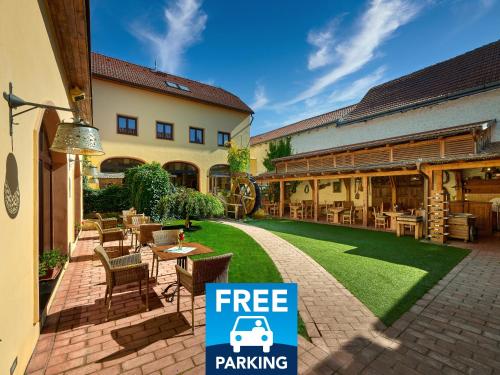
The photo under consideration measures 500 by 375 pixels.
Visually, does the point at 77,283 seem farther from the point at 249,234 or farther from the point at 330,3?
the point at 330,3

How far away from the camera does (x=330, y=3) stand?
9984 millimetres

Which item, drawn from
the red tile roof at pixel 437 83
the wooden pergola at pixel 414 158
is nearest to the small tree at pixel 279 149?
the red tile roof at pixel 437 83

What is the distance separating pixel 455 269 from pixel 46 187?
921 cm

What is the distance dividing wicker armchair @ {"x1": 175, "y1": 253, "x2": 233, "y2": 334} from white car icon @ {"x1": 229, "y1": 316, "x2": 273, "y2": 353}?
1055mm

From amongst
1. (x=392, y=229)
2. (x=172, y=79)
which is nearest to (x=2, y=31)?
(x=392, y=229)

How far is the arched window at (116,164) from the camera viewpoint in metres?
15.9

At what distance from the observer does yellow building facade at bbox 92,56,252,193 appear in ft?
51.7

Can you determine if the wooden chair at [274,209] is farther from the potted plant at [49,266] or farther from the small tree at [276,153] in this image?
the potted plant at [49,266]

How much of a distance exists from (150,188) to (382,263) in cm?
945

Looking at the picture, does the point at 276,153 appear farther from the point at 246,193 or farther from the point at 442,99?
the point at 442,99

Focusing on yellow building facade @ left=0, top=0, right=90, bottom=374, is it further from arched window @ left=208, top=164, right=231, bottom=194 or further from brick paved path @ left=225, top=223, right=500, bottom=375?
arched window @ left=208, top=164, right=231, bottom=194

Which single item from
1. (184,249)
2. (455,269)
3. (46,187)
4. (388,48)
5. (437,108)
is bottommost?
(455,269)

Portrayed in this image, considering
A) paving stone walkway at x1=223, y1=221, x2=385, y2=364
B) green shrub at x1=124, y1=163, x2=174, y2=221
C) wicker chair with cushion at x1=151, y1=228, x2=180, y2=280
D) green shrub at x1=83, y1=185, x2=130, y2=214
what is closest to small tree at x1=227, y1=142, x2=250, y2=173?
green shrub at x1=83, y1=185, x2=130, y2=214

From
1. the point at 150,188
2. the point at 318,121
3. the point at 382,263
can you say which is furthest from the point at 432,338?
the point at 318,121
